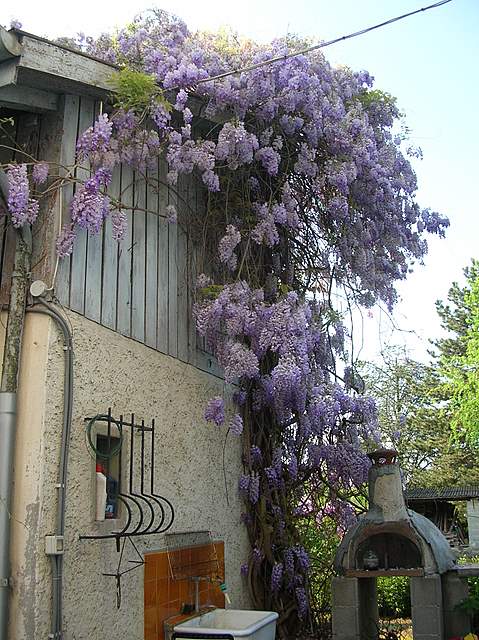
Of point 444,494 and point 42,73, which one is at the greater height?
point 42,73

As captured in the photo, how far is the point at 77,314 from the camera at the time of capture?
4105mm

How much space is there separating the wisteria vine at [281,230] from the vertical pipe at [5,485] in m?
1.42

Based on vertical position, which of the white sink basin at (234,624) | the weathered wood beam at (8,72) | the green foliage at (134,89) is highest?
the green foliage at (134,89)

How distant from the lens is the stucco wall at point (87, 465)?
3629mm

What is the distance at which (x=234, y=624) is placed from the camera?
4.82 m

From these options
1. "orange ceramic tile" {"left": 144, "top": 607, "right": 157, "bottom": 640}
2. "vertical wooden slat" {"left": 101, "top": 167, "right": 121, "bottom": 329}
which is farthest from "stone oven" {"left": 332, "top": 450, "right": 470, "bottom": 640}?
"vertical wooden slat" {"left": 101, "top": 167, "right": 121, "bottom": 329}

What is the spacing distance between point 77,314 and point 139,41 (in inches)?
84.4

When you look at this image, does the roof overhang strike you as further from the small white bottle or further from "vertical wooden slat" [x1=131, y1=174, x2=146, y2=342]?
the small white bottle

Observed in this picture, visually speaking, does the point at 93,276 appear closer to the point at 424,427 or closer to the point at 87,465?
the point at 87,465

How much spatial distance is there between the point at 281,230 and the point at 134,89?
213 cm

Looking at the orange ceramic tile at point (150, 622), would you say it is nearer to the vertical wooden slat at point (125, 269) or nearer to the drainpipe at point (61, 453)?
the drainpipe at point (61, 453)

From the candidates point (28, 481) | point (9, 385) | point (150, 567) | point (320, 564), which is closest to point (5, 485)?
point (28, 481)

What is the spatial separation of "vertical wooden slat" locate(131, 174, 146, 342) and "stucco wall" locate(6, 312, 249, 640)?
0.47 feet

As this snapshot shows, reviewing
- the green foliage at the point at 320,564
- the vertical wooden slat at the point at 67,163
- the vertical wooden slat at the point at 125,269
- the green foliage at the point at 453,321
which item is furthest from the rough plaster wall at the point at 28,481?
the green foliage at the point at 453,321
